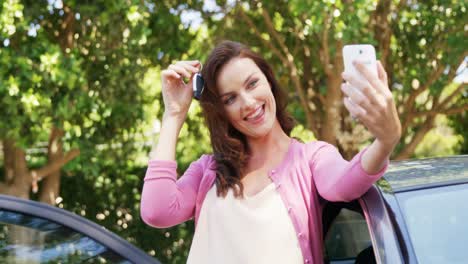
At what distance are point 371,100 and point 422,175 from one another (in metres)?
0.68

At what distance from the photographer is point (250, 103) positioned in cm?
230

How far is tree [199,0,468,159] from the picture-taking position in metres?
6.59

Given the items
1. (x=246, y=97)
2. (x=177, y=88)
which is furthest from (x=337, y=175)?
(x=177, y=88)

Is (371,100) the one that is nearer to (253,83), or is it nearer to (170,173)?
(253,83)

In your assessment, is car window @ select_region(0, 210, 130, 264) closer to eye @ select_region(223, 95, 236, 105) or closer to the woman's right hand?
the woman's right hand

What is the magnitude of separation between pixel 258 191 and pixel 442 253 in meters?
0.60

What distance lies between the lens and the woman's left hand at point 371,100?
1728mm

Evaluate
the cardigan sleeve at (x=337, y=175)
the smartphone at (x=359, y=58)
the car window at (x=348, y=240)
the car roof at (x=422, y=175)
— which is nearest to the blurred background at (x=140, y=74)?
the car window at (x=348, y=240)

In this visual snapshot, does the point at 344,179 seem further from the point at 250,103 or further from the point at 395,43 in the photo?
the point at 395,43

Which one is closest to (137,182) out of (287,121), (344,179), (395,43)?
(395,43)

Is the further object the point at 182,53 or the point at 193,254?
the point at 182,53

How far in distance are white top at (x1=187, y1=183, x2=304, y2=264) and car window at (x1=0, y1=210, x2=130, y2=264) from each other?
371 mm

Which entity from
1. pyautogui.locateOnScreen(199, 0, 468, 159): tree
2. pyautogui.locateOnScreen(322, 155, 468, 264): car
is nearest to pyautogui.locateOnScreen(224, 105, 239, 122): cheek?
pyautogui.locateOnScreen(322, 155, 468, 264): car

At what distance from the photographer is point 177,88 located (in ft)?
8.09
